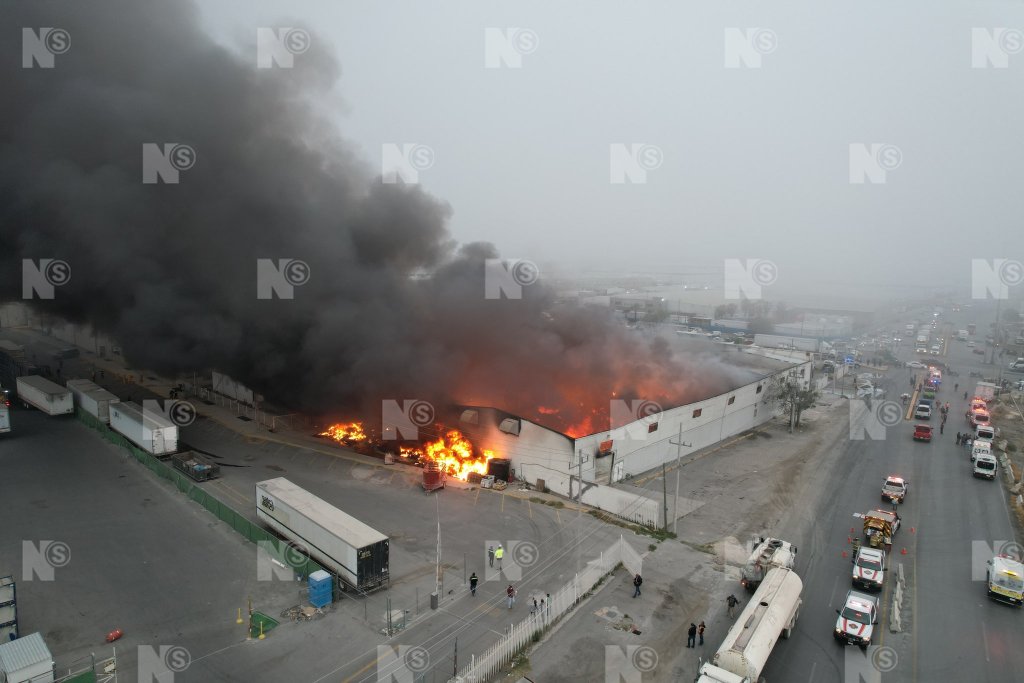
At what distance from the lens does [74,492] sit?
22.8 meters

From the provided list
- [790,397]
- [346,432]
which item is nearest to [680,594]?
[346,432]

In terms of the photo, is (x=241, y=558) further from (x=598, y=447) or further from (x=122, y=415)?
(x=122, y=415)

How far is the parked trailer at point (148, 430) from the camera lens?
84.7 ft

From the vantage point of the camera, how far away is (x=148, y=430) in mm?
25719

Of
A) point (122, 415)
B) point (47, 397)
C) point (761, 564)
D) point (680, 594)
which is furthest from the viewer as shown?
point (47, 397)

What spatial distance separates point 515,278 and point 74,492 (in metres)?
24.1

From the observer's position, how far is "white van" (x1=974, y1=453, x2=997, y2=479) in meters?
27.1

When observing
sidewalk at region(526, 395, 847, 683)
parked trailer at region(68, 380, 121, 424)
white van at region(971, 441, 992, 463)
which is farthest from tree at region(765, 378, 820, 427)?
parked trailer at region(68, 380, 121, 424)

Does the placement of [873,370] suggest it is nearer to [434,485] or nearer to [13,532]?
[434,485]

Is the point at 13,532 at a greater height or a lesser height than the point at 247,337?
lesser

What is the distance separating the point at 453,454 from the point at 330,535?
464 inches

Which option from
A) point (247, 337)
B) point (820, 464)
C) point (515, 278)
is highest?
point (515, 278)

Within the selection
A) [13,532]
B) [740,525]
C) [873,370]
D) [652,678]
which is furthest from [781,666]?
[873,370]

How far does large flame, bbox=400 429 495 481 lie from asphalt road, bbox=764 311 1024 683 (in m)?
13.2
